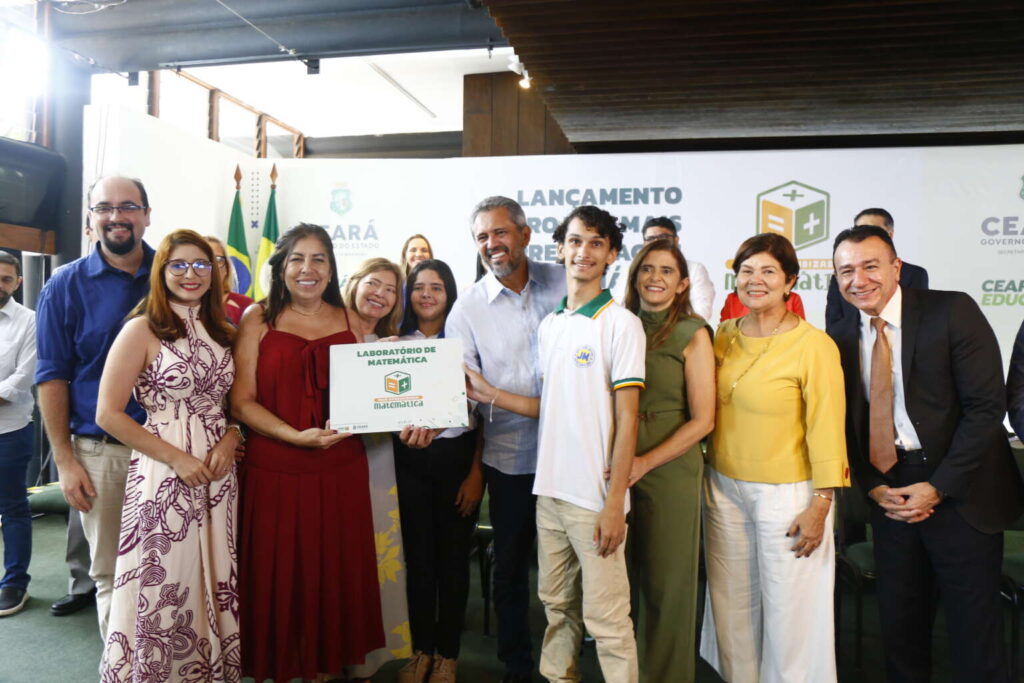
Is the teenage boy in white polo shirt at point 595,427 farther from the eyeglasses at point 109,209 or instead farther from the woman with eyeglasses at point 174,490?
the eyeglasses at point 109,209

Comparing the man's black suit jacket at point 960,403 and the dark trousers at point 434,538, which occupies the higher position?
the man's black suit jacket at point 960,403

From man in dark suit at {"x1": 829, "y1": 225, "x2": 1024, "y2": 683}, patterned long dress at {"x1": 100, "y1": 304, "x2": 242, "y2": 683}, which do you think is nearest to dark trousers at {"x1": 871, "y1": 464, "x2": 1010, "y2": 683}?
man in dark suit at {"x1": 829, "y1": 225, "x2": 1024, "y2": 683}

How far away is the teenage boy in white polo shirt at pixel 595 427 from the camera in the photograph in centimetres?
212

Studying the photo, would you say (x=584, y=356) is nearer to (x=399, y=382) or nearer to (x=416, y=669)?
(x=399, y=382)

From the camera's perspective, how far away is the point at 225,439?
236 centimetres

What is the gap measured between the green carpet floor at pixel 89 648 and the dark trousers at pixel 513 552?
0.76ft

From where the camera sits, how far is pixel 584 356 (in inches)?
85.4

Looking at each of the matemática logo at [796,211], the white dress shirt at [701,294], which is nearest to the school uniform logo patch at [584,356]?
the white dress shirt at [701,294]

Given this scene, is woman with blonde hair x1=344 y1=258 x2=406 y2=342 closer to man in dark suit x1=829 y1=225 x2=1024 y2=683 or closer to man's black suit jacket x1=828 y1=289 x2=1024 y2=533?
man in dark suit x1=829 y1=225 x2=1024 y2=683

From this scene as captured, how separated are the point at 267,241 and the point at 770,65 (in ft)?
16.2

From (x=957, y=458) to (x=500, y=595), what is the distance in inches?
65.8

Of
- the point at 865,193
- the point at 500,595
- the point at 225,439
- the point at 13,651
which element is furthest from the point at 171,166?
the point at 865,193

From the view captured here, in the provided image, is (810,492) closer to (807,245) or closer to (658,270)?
(658,270)

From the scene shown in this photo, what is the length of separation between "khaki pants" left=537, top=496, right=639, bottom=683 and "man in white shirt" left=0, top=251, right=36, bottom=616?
9.96 feet
